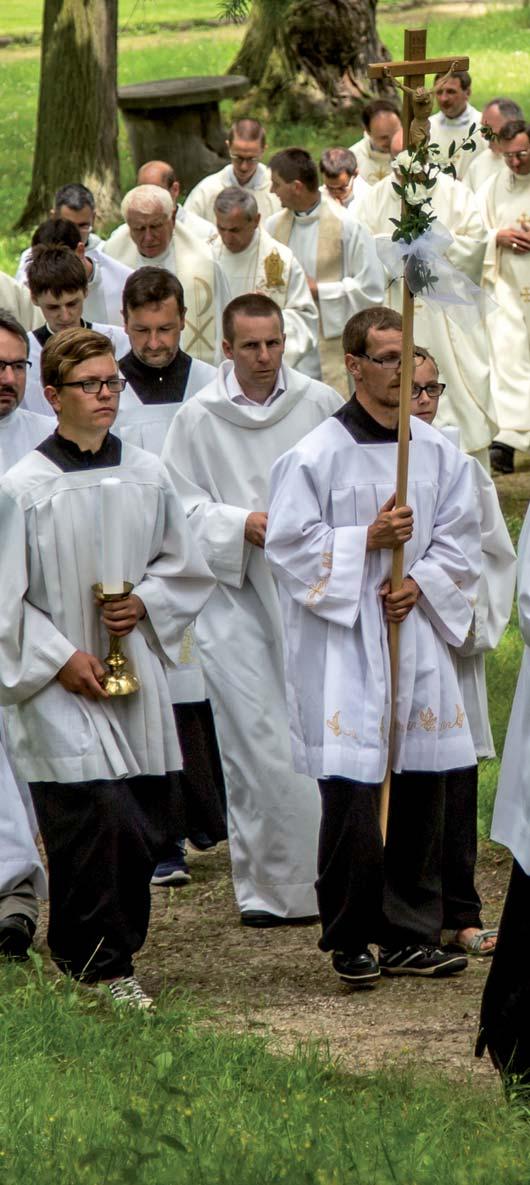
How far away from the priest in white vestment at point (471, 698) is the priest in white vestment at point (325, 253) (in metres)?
5.31

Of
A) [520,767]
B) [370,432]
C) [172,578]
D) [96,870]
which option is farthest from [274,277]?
[520,767]

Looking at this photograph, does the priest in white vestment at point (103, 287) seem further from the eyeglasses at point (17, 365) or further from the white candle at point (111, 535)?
the white candle at point (111, 535)

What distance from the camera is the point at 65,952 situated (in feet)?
20.3

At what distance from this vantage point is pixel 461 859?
682 cm

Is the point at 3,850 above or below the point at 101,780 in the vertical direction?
below

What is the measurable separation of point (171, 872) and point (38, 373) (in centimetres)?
220

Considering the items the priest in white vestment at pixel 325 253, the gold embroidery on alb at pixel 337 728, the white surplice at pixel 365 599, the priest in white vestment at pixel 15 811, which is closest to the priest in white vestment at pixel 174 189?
the priest in white vestment at pixel 325 253

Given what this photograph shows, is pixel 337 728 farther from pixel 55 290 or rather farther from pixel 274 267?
pixel 274 267

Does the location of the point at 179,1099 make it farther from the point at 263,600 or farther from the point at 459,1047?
the point at 263,600

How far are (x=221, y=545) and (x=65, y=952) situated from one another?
172cm

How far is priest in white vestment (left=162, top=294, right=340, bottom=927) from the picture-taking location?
7.44m

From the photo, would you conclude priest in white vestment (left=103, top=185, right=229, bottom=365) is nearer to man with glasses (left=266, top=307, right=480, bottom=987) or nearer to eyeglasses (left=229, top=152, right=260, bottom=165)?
eyeglasses (left=229, top=152, right=260, bottom=165)

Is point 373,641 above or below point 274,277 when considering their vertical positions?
below

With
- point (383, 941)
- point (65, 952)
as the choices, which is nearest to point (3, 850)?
point (65, 952)
